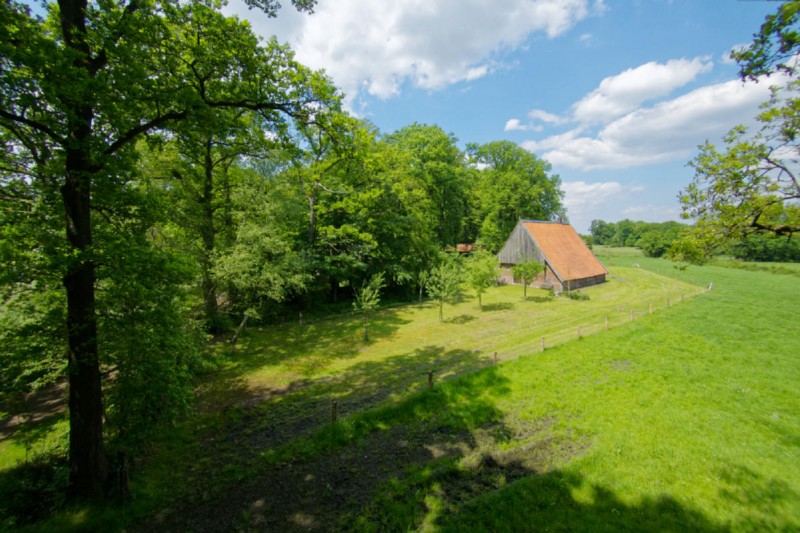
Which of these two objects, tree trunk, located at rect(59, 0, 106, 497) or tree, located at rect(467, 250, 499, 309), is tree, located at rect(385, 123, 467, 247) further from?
tree trunk, located at rect(59, 0, 106, 497)

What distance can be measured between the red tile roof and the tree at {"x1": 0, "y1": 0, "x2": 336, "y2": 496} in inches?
1186

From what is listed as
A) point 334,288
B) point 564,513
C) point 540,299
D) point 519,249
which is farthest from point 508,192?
point 564,513

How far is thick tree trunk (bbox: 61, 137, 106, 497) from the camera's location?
5.86 m

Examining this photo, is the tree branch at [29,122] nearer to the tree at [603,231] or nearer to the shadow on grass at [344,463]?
the shadow on grass at [344,463]

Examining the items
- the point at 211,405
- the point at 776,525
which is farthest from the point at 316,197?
the point at 776,525

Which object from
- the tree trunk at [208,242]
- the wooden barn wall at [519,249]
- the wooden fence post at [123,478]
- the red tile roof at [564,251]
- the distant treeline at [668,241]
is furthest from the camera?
the wooden barn wall at [519,249]

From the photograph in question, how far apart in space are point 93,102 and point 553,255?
3353 cm

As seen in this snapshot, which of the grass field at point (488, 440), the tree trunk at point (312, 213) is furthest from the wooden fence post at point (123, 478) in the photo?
the tree trunk at point (312, 213)

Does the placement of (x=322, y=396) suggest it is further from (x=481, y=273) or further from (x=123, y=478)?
(x=481, y=273)

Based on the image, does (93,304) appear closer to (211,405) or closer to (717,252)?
(211,405)

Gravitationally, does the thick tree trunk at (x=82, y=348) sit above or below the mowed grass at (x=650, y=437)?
above

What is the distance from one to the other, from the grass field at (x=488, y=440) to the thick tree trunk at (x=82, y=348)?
0.83 meters

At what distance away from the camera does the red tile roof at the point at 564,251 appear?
3059 cm

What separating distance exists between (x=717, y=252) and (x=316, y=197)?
21.4 metres
